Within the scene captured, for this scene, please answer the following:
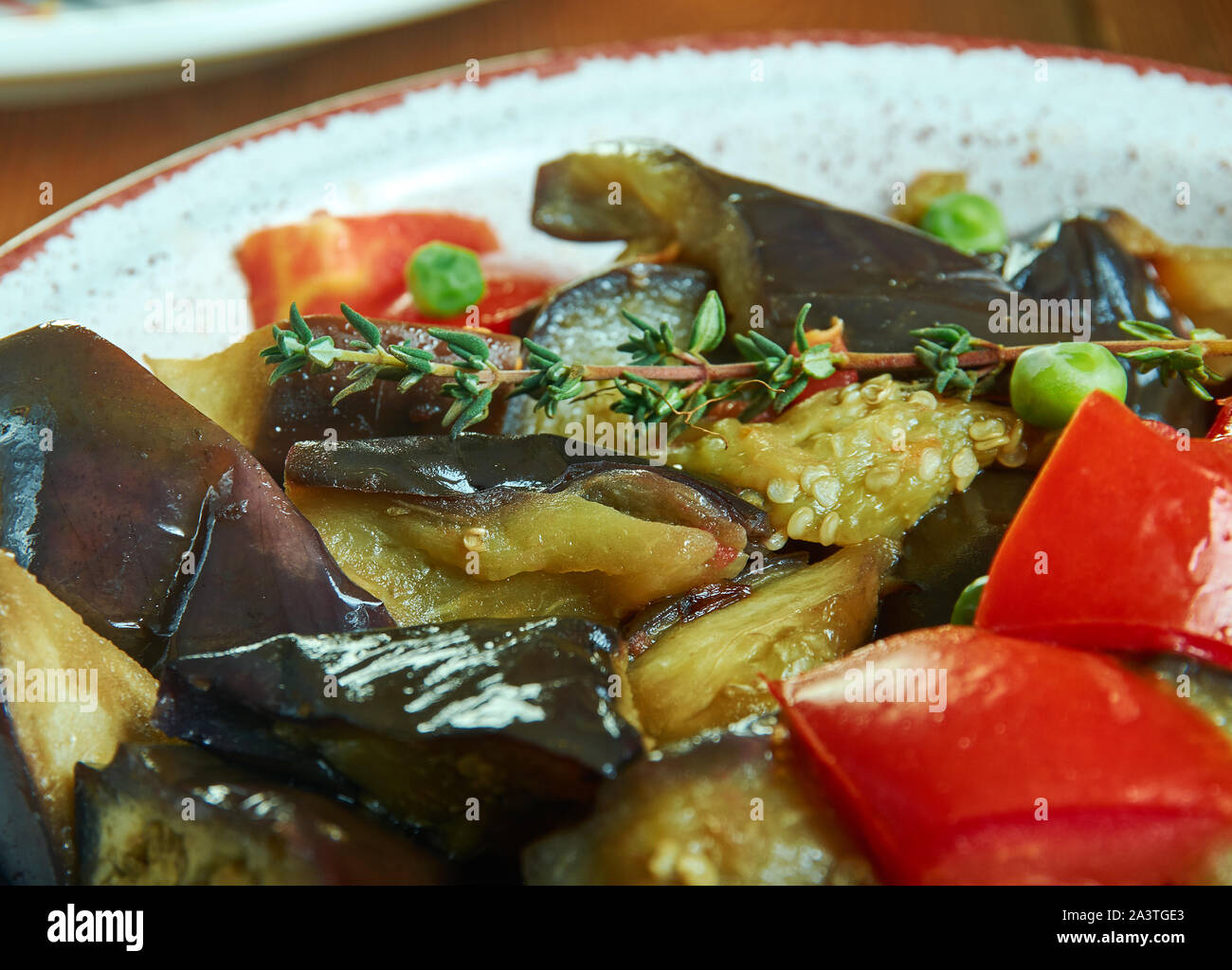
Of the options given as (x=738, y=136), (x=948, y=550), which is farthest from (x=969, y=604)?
(x=738, y=136)

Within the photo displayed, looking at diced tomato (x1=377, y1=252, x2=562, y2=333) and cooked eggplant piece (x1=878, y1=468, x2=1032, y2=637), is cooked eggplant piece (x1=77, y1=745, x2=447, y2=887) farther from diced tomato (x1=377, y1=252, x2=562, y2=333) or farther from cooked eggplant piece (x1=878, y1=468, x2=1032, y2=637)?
diced tomato (x1=377, y1=252, x2=562, y2=333)

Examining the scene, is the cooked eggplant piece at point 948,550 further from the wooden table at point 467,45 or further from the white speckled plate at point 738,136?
the wooden table at point 467,45

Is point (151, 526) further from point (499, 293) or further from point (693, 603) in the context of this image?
point (499, 293)

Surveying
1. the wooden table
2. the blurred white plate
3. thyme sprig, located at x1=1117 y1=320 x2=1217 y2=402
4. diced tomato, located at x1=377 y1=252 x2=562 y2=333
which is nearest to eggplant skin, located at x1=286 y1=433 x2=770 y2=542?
thyme sprig, located at x1=1117 y1=320 x2=1217 y2=402

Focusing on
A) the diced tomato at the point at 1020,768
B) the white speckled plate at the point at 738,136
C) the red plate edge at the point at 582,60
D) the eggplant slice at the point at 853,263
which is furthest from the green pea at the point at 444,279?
the diced tomato at the point at 1020,768

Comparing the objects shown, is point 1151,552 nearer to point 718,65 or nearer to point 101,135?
point 718,65

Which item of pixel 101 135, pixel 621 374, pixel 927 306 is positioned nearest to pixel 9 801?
pixel 621 374
